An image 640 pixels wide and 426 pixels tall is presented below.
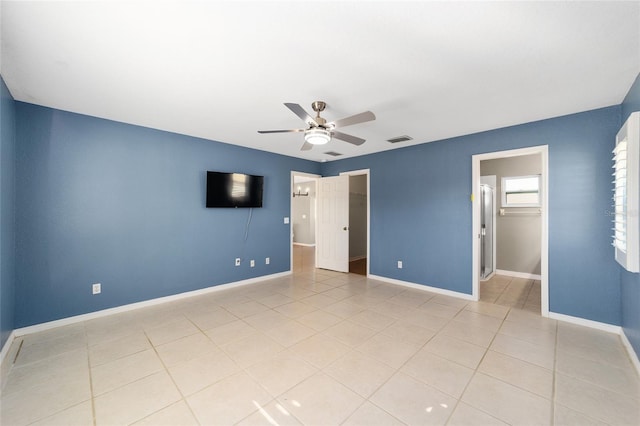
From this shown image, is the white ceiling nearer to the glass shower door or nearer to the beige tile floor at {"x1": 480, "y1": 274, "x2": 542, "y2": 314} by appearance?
the glass shower door

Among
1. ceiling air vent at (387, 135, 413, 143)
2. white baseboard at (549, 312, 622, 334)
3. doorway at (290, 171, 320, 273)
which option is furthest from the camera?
doorway at (290, 171, 320, 273)

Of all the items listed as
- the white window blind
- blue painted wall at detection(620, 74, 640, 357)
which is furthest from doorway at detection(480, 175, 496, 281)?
the white window blind

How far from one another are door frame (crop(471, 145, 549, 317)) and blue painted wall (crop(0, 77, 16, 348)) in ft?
18.4

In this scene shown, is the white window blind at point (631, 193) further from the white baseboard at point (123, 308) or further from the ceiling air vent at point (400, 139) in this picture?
the white baseboard at point (123, 308)

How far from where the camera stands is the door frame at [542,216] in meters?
3.30

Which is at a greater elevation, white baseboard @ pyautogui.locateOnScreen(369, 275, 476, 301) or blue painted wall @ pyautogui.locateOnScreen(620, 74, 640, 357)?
blue painted wall @ pyautogui.locateOnScreen(620, 74, 640, 357)

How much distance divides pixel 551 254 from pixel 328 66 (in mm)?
3656

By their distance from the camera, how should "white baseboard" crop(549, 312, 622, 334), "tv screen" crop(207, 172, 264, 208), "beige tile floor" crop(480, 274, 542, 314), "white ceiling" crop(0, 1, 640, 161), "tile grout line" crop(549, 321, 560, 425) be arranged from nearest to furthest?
1. "white ceiling" crop(0, 1, 640, 161)
2. "tile grout line" crop(549, 321, 560, 425)
3. "white baseboard" crop(549, 312, 622, 334)
4. "beige tile floor" crop(480, 274, 542, 314)
5. "tv screen" crop(207, 172, 264, 208)

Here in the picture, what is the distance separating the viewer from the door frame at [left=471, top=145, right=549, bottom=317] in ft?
10.8

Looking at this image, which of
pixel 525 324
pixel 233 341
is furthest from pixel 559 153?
pixel 233 341

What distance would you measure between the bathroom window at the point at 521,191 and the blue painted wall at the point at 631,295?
252 cm

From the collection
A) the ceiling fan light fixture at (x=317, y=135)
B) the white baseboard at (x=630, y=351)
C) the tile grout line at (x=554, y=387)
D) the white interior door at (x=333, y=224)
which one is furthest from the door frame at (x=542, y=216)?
the ceiling fan light fixture at (x=317, y=135)

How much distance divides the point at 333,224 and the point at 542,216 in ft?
12.2

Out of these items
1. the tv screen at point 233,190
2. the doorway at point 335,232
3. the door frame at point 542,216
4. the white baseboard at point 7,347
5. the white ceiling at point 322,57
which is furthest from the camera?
the doorway at point 335,232
